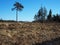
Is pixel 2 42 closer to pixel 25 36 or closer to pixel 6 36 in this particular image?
pixel 6 36

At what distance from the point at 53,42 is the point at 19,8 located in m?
33.1

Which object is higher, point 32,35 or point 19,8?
point 19,8

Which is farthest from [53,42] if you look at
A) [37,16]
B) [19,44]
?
[37,16]

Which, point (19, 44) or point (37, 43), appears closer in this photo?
point (19, 44)

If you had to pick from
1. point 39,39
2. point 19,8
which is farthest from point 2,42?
point 19,8

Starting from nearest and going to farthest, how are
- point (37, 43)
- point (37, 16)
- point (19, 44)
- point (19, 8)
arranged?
point (19, 44) → point (37, 43) → point (19, 8) → point (37, 16)

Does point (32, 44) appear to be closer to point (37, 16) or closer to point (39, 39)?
point (39, 39)

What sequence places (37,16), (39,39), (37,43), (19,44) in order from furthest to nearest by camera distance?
1. (37,16)
2. (39,39)
3. (37,43)
4. (19,44)

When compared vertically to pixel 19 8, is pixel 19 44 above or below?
below

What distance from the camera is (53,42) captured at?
13312 mm

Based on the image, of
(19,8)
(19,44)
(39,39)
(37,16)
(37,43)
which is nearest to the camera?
(19,44)

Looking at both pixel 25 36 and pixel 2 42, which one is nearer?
pixel 2 42

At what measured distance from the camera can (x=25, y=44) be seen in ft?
39.7

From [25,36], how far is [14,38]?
3.76 feet
